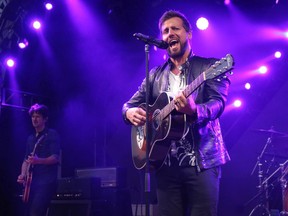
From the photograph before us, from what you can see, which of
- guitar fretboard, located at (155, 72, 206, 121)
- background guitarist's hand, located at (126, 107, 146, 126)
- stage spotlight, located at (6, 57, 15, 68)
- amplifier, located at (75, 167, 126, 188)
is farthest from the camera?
stage spotlight, located at (6, 57, 15, 68)

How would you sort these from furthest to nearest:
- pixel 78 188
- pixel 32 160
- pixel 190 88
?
pixel 78 188
pixel 32 160
pixel 190 88

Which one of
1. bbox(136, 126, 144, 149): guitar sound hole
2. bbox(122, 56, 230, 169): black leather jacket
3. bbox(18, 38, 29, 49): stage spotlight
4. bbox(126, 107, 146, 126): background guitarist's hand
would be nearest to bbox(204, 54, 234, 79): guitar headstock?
bbox(122, 56, 230, 169): black leather jacket

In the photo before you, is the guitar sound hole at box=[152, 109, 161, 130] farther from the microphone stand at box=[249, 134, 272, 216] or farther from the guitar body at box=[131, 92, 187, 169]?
the microphone stand at box=[249, 134, 272, 216]

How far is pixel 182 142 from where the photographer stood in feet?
8.64

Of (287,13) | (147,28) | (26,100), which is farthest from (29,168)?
(287,13)

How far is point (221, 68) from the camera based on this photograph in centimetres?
245

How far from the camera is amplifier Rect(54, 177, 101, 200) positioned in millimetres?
6078

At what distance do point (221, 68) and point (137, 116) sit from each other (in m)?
0.88

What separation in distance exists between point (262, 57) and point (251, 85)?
0.50 metres

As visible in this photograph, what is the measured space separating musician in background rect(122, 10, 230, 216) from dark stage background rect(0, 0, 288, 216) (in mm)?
3661

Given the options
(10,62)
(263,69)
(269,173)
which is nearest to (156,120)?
(263,69)

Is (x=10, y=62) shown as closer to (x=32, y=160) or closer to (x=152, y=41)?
(x=32, y=160)

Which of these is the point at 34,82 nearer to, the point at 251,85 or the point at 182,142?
the point at 251,85

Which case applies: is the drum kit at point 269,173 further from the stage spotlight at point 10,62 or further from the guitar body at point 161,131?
the stage spotlight at point 10,62
